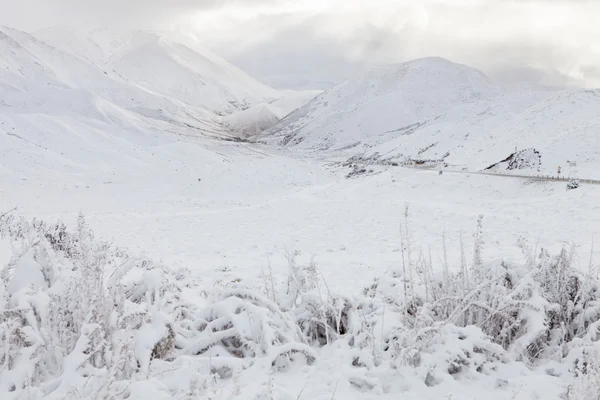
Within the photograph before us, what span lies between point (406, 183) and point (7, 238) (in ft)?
82.0

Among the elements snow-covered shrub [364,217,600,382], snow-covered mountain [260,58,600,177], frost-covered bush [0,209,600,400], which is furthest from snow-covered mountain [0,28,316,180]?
snow-covered shrub [364,217,600,382]

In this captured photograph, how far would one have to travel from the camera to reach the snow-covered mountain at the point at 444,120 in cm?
3850

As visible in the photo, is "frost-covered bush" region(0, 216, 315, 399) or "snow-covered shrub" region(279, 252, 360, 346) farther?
"snow-covered shrub" region(279, 252, 360, 346)

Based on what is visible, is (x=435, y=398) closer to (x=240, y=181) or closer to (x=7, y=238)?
(x=7, y=238)

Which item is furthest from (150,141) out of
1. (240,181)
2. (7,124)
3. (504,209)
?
(504,209)

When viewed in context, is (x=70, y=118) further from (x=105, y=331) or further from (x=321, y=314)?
(x=321, y=314)

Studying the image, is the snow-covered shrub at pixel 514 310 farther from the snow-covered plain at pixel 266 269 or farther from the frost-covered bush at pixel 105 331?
the frost-covered bush at pixel 105 331

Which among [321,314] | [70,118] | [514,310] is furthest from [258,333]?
[70,118]

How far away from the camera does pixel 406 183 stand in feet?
95.9

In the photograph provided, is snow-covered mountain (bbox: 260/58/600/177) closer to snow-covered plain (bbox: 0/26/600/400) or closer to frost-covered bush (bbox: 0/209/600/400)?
snow-covered plain (bbox: 0/26/600/400)

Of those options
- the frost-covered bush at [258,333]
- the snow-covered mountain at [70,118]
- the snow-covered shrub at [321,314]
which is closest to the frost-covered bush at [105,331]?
the frost-covered bush at [258,333]

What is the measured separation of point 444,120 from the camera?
92625mm

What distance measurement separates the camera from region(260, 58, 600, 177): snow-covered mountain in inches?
1516

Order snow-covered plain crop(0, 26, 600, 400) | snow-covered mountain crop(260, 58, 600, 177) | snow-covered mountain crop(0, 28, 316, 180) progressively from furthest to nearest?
snow-covered mountain crop(260, 58, 600, 177) < snow-covered mountain crop(0, 28, 316, 180) < snow-covered plain crop(0, 26, 600, 400)
